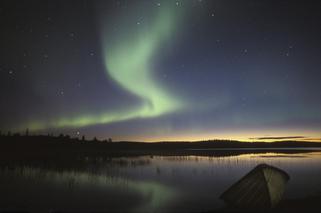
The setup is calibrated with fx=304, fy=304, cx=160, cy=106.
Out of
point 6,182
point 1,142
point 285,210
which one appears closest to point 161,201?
point 285,210

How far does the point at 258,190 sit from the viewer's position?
20391 millimetres

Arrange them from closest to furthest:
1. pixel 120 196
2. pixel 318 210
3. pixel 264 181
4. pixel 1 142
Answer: pixel 318 210 < pixel 264 181 < pixel 120 196 < pixel 1 142

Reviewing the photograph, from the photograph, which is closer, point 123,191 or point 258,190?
point 258,190

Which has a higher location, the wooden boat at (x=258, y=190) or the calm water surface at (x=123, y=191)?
the wooden boat at (x=258, y=190)

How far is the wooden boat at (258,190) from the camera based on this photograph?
19.6 meters

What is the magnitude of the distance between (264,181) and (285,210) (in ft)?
10.5

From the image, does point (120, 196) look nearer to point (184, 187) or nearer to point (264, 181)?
point (184, 187)

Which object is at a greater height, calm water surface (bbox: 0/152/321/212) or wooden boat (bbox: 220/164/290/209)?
wooden boat (bbox: 220/164/290/209)

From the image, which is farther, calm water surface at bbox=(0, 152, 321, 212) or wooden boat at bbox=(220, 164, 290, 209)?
calm water surface at bbox=(0, 152, 321, 212)

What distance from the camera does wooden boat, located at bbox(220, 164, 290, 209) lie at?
1964 centimetres

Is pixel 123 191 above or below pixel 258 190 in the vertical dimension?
below

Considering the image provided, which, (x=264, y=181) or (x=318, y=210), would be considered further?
(x=264, y=181)

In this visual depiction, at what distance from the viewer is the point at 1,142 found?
12850cm

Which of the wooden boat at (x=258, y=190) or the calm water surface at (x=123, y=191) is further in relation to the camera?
the calm water surface at (x=123, y=191)
